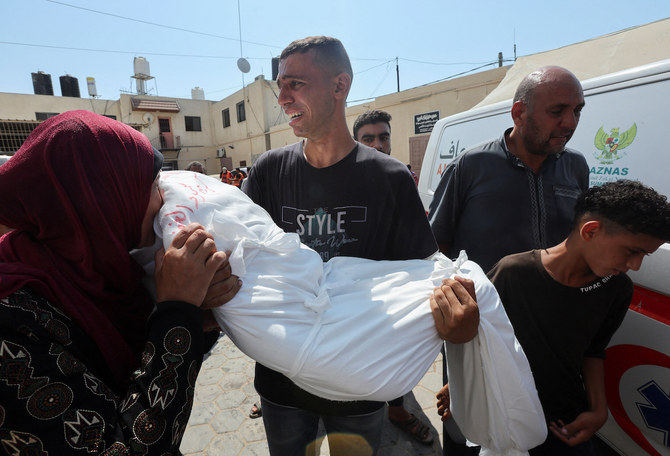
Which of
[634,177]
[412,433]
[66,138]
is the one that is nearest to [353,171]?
[66,138]

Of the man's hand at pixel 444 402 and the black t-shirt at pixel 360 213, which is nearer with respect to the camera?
the black t-shirt at pixel 360 213

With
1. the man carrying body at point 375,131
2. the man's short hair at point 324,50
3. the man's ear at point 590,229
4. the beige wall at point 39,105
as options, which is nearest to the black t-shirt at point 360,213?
the man's short hair at point 324,50

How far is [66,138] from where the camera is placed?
834 millimetres

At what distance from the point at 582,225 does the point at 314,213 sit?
1227 mm

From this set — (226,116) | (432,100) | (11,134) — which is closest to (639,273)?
(432,100)

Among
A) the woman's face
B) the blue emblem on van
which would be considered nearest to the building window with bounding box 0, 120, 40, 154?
the woman's face

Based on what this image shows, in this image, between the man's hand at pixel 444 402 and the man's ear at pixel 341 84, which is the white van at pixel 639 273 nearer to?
the man's hand at pixel 444 402

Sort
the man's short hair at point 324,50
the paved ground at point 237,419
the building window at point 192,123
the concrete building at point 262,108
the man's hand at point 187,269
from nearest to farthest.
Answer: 1. the man's hand at point 187,269
2. the man's short hair at point 324,50
3. the paved ground at point 237,419
4. the concrete building at point 262,108
5. the building window at point 192,123

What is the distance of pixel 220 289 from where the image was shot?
0.99 m

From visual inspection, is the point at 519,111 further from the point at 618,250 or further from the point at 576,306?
the point at 576,306

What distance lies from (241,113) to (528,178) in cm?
2528

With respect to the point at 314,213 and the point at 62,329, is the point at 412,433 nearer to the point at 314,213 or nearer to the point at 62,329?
the point at 314,213

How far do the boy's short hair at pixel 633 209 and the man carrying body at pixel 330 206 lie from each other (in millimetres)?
761

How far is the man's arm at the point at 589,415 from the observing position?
152 centimetres
